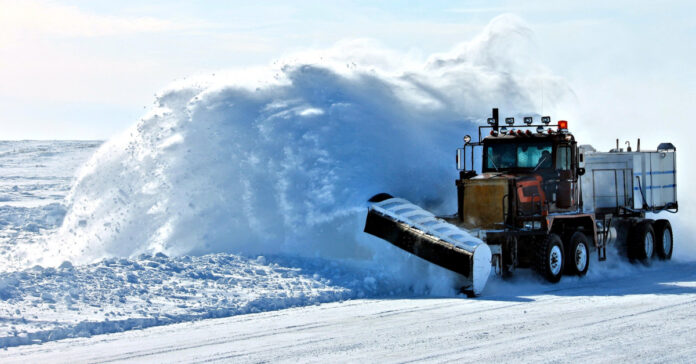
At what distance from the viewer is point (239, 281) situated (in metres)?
13.1

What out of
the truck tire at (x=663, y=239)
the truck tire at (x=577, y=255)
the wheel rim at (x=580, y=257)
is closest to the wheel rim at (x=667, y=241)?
the truck tire at (x=663, y=239)

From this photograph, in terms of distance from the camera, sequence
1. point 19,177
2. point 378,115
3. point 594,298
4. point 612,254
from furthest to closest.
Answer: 1. point 19,177
2. point 378,115
3. point 612,254
4. point 594,298

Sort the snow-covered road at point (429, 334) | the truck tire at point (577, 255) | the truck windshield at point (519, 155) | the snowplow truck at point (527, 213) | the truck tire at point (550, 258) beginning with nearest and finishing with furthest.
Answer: the snow-covered road at point (429, 334) < the snowplow truck at point (527, 213) < the truck tire at point (550, 258) < the truck tire at point (577, 255) < the truck windshield at point (519, 155)

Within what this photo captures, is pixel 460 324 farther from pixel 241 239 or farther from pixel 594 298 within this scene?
pixel 241 239

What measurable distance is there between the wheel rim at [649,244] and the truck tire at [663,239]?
13 cm

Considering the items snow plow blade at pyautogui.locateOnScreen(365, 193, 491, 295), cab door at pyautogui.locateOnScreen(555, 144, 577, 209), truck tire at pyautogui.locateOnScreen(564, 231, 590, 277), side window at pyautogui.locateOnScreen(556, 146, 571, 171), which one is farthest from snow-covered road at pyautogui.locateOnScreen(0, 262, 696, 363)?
side window at pyautogui.locateOnScreen(556, 146, 571, 171)

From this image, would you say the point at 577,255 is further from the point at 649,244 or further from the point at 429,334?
the point at 429,334

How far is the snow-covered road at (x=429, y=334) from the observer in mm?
8648

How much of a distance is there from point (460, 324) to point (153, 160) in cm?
962

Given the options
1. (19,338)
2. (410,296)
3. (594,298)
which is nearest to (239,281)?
(410,296)

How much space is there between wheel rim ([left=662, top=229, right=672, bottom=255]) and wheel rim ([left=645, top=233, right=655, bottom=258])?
0.90 ft

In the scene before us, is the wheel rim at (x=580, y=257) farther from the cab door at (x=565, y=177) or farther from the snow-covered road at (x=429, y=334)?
the snow-covered road at (x=429, y=334)

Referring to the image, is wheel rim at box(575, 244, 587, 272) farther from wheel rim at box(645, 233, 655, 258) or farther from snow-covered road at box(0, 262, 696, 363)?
wheel rim at box(645, 233, 655, 258)

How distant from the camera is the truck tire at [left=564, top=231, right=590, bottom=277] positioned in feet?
48.9
